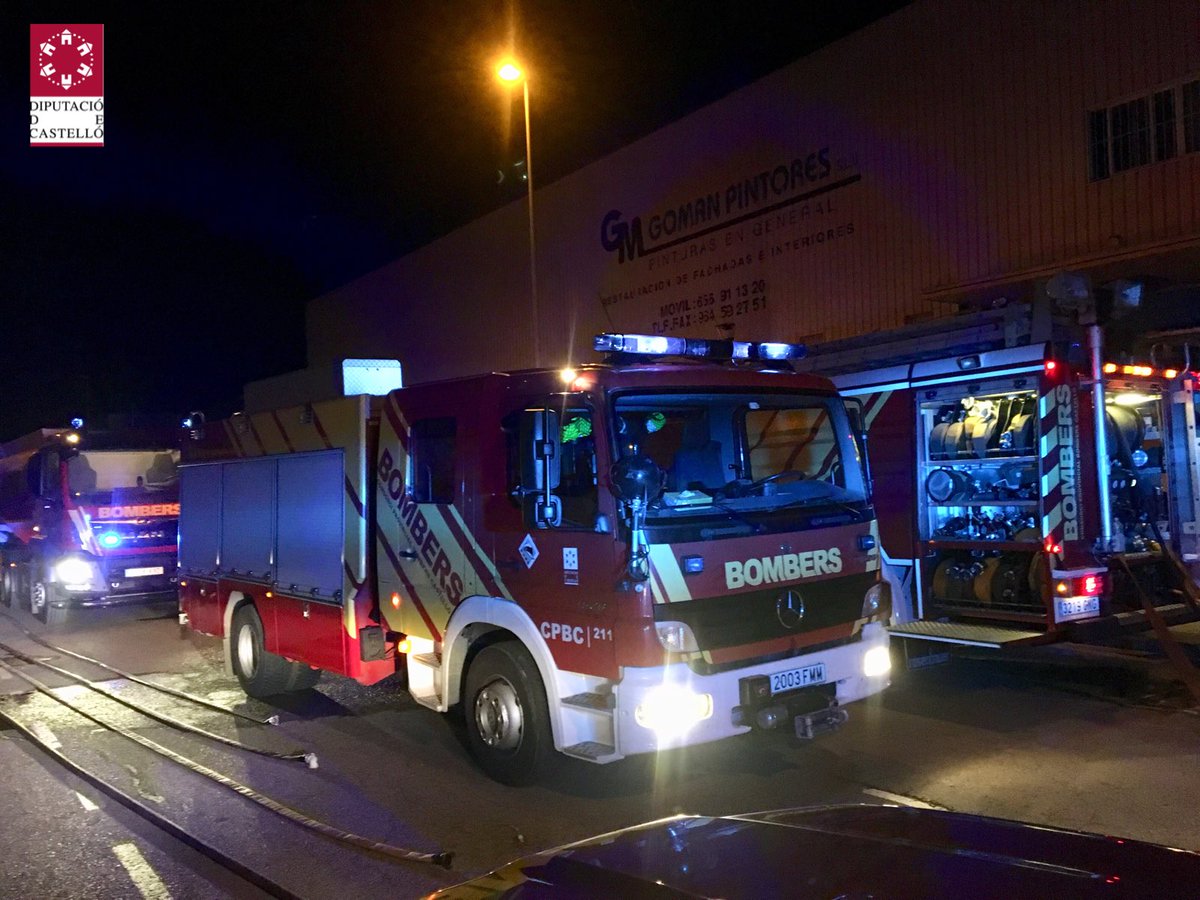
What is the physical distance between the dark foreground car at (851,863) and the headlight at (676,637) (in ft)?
7.15

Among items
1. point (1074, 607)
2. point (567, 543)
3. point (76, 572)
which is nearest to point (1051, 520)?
point (1074, 607)

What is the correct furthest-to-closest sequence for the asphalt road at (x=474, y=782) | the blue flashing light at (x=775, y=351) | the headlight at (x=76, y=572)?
the headlight at (x=76, y=572)
the blue flashing light at (x=775, y=351)
the asphalt road at (x=474, y=782)

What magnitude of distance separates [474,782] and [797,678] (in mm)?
2089

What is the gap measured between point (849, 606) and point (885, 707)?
2.13 meters

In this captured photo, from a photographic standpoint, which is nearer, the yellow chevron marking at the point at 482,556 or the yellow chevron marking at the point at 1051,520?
the yellow chevron marking at the point at 482,556

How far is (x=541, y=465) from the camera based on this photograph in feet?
18.4

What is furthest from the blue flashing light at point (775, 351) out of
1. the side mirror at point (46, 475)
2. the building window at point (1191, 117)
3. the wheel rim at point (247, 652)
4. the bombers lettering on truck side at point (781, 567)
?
the side mirror at point (46, 475)

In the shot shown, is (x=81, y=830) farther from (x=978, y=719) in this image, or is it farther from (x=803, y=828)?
(x=978, y=719)

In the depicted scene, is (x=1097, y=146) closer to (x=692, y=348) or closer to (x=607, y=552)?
(x=692, y=348)

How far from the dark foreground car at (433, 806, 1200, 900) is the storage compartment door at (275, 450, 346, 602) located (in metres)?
4.79

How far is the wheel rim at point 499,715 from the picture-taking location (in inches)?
231

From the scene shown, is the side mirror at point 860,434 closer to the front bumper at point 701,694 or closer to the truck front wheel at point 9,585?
the front bumper at point 701,694

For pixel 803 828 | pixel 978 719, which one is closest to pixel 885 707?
pixel 978 719

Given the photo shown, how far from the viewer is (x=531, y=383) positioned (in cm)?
583
